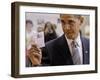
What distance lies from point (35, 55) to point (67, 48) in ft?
0.88

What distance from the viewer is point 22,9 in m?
1.78

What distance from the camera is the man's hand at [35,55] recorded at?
1821 millimetres

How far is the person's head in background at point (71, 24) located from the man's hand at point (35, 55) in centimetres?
27

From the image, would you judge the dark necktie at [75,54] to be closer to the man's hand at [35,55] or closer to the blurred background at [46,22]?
the blurred background at [46,22]

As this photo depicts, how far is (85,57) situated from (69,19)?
33 cm

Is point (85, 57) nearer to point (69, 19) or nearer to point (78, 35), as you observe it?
point (78, 35)

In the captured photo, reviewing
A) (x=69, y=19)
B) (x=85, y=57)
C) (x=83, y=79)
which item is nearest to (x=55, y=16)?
(x=69, y=19)

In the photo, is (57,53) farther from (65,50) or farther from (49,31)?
(49,31)

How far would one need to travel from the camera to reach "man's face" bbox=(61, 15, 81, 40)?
193cm

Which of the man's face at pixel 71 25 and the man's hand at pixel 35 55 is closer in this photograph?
the man's hand at pixel 35 55

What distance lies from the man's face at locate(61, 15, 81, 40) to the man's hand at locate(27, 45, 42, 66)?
0.87 feet

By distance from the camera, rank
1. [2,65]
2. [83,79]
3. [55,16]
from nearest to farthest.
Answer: [2,65] → [55,16] → [83,79]

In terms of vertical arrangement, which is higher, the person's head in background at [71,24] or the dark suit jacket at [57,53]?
the person's head in background at [71,24]

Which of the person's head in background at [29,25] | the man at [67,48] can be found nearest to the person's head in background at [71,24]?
the man at [67,48]
